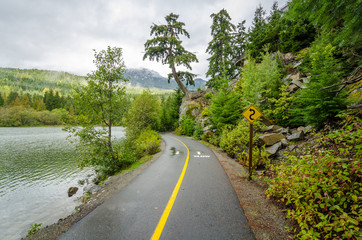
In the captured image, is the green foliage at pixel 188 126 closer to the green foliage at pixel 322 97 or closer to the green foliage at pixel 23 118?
the green foliage at pixel 322 97

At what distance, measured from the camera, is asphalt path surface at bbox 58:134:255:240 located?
114 inches

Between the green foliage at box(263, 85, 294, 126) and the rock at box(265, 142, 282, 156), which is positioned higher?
the green foliage at box(263, 85, 294, 126)

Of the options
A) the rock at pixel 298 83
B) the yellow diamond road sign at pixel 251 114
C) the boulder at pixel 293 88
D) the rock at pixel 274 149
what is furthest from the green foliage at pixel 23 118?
the rock at pixel 298 83

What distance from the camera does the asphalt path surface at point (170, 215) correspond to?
2891 millimetres

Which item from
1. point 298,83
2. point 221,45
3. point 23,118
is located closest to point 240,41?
point 221,45

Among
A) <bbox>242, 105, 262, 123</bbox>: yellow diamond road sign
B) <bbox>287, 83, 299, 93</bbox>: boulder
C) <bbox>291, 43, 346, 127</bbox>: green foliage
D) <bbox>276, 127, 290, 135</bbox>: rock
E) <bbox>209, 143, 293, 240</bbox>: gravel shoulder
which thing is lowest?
<bbox>209, 143, 293, 240</bbox>: gravel shoulder

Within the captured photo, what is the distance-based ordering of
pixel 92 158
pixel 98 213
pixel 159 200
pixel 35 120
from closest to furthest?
pixel 98 213 → pixel 159 200 → pixel 92 158 → pixel 35 120

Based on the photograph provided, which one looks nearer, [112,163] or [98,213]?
[98,213]

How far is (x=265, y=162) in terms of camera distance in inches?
279

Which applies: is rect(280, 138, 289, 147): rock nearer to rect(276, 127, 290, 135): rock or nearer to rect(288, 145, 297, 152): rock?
rect(288, 145, 297, 152): rock

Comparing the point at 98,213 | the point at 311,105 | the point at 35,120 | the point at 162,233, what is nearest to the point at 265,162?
the point at 311,105

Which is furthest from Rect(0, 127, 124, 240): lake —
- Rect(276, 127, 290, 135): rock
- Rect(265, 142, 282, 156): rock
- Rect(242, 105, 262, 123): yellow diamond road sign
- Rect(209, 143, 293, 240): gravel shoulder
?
Rect(276, 127, 290, 135): rock

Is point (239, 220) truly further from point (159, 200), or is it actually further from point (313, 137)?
point (313, 137)

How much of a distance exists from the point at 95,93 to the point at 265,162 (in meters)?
10.6
